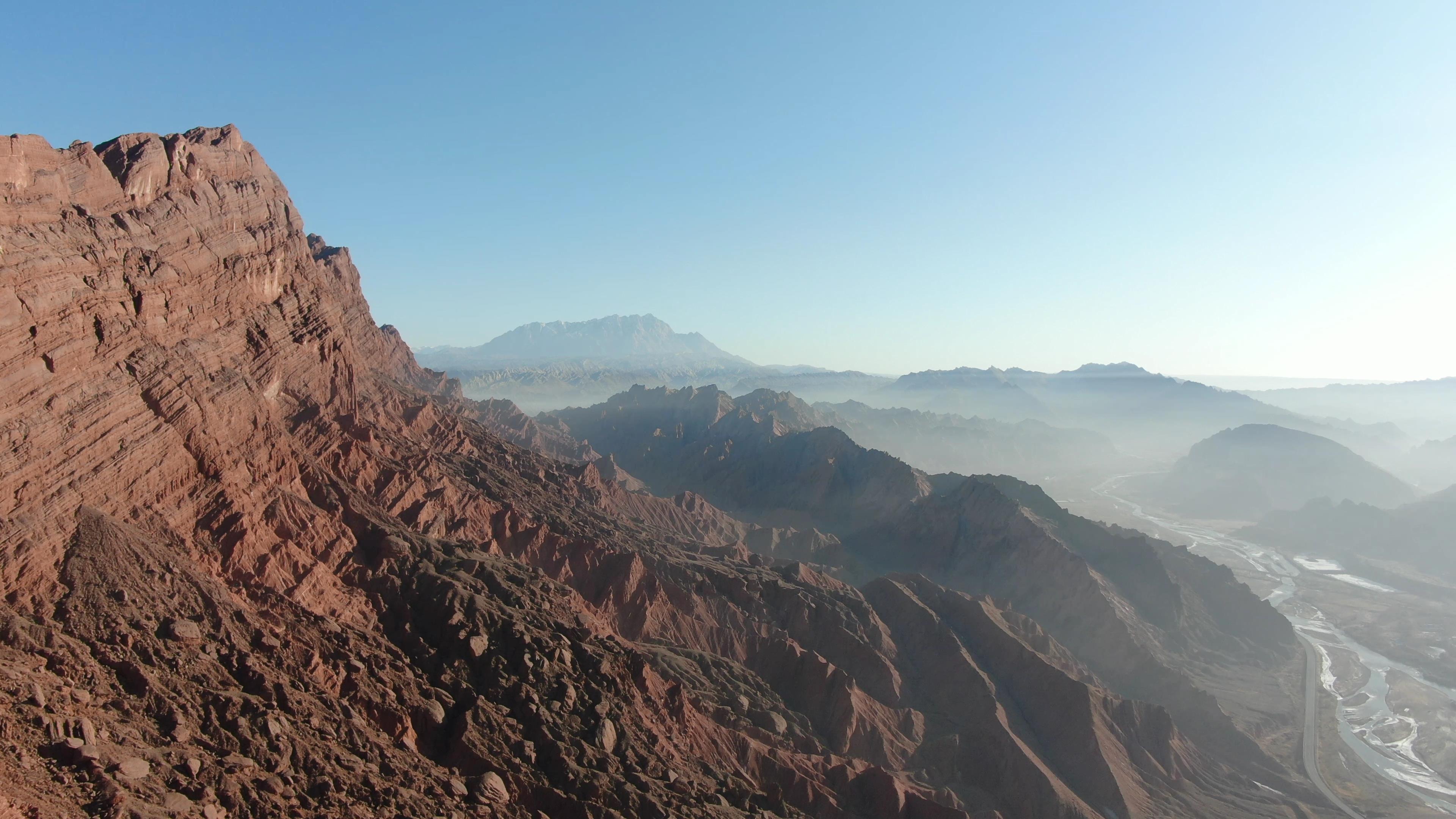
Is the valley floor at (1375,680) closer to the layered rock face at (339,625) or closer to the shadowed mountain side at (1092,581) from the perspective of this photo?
the shadowed mountain side at (1092,581)

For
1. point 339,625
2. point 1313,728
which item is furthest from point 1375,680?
point 339,625

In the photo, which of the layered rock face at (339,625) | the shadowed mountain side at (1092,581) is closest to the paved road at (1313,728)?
the shadowed mountain side at (1092,581)

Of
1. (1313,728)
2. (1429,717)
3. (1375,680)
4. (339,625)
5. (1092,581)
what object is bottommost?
(1429,717)

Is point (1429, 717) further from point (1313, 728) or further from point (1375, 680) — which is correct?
point (1313, 728)

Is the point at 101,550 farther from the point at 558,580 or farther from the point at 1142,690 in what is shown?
the point at 1142,690

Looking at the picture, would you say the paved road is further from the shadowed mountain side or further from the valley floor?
the shadowed mountain side

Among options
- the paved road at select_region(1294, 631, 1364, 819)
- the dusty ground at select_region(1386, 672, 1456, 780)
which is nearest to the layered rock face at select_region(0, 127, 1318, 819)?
the paved road at select_region(1294, 631, 1364, 819)
